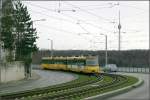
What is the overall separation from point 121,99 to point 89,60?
32.0 meters

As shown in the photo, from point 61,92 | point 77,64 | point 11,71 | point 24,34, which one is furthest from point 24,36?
point 61,92

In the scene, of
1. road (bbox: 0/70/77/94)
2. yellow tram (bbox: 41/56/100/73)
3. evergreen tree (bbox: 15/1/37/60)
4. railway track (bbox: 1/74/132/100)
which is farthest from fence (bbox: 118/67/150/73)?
railway track (bbox: 1/74/132/100)

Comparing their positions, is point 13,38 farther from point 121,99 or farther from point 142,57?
point 142,57

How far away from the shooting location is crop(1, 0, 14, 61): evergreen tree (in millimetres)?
47344

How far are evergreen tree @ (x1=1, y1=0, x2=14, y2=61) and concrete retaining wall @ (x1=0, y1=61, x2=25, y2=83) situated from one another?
203cm

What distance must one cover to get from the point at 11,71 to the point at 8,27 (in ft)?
18.4

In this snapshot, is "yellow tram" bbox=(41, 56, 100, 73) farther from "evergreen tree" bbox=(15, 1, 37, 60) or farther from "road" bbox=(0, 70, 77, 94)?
"evergreen tree" bbox=(15, 1, 37, 60)

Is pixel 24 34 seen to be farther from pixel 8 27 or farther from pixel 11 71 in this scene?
pixel 11 71

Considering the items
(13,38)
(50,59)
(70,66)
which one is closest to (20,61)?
(13,38)

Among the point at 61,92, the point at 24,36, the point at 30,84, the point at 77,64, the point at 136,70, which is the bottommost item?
the point at 136,70

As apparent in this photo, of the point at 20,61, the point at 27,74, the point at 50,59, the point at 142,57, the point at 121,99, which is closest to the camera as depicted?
the point at 121,99

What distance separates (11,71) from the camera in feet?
154

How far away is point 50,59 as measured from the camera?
3002 inches

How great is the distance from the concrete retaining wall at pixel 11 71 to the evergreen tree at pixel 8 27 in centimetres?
203
